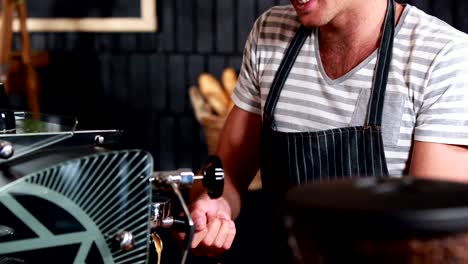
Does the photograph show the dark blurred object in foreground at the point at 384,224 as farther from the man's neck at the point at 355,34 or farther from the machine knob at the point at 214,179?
the man's neck at the point at 355,34

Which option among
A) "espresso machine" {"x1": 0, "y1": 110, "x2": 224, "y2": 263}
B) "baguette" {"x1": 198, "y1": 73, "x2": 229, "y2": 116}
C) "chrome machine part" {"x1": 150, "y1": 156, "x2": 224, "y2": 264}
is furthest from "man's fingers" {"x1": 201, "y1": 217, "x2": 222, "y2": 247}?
"baguette" {"x1": 198, "y1": 73, "x2": 229, "y2": 116}

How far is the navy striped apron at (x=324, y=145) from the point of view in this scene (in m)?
1.47

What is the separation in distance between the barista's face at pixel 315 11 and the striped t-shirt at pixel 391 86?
115mm

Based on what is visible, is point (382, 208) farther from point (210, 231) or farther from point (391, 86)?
point (391, 86)

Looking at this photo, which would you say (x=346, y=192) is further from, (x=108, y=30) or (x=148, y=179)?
(x=108, y=30)

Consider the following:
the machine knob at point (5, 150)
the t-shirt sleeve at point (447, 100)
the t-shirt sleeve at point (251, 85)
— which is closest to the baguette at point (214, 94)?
the t-shirt sleeve at point (251, 85)

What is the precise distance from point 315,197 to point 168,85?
3440mm

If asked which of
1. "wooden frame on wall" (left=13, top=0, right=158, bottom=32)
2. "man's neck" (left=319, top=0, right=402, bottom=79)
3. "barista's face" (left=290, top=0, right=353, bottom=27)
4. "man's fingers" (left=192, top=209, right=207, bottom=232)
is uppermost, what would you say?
"barista's face" (left=290, top=0, right=353, bottom=27)

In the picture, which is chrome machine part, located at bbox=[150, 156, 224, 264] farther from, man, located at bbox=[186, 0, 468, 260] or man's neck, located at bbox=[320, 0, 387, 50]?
man's neck, located at bbox=[320, 0, 387, 50]

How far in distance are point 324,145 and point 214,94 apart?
5.74 feet

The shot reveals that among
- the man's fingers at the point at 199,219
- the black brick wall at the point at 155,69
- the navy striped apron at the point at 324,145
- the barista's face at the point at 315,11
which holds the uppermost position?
the barista's face at the point at 315,11

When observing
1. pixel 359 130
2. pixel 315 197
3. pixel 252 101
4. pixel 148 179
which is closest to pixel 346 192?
Result: pixel 315 197

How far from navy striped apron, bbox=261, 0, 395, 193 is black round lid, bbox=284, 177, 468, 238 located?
2.85ft

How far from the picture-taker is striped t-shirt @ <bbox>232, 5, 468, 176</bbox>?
1.39 metres
